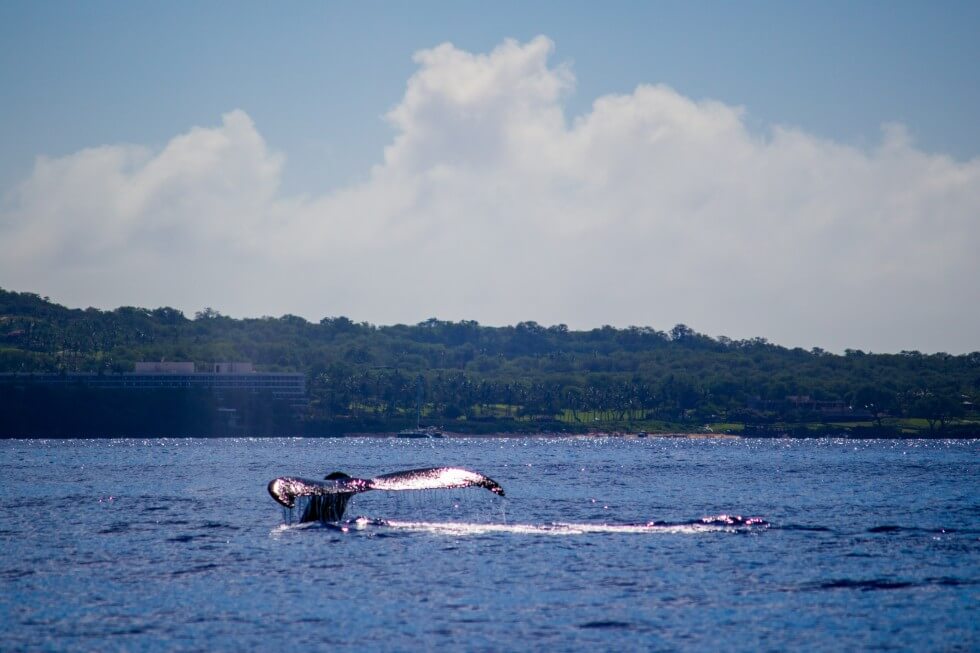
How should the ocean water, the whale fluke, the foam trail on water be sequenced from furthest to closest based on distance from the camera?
1. the foam trail on water
2. the whale fluke
3. the ocean water

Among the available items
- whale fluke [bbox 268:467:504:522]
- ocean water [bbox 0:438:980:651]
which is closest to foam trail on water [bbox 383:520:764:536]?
ocean water [bbox 0:438:980:651]

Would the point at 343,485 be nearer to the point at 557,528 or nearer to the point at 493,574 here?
the point at 557,528

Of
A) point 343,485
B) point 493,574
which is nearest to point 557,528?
point 343,485

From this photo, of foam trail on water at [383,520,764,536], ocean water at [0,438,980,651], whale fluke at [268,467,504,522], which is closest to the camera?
ocean water at [0,438,980,651]

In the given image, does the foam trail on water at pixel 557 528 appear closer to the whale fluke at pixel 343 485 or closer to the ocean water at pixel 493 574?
the ocean water at pixel 493 574

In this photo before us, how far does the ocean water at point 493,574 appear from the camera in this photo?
3334cm

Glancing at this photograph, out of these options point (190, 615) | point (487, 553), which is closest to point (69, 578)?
point (190, 615)

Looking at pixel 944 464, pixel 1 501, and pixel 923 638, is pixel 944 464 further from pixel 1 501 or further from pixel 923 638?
pixel 923 638

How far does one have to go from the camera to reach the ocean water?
1313 inches

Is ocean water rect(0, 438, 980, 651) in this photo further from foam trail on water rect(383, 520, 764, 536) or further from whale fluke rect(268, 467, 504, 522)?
whale fluke rect(268, 467, 504, 522)

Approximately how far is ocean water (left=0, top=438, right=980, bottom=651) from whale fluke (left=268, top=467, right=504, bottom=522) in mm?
1452

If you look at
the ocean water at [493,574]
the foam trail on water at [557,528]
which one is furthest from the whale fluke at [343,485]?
the foam trail on water at [557,528]

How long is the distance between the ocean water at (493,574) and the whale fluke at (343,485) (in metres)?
1.45

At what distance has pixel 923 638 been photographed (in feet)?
108
